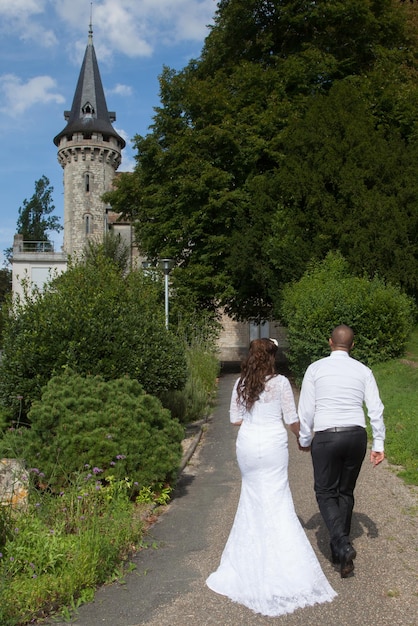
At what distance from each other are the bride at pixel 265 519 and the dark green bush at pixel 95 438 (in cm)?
198

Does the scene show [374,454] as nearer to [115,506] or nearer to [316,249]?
[115,506]

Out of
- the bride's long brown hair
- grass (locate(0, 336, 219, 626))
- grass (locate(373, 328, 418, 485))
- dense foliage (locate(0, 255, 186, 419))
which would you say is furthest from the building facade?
the bride's long brown hair

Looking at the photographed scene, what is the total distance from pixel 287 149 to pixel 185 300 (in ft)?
20.3

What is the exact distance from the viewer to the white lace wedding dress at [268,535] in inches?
166

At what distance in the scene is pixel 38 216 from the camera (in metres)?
69.6

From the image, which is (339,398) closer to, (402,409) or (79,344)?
(79,344)

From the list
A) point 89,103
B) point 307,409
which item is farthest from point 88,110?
point 307,409

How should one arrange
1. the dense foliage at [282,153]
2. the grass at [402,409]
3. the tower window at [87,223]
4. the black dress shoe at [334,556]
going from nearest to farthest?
the black dress shoe at [334,556] → the grass at [402,409] → the dense foliage at [282,153] → the tower window at [87,223]

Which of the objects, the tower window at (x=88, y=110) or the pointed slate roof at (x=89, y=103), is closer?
the pointed slate roof at (x=89, y=103)

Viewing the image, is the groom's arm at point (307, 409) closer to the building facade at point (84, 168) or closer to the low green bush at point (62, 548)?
the low green bush at point (62, 548)

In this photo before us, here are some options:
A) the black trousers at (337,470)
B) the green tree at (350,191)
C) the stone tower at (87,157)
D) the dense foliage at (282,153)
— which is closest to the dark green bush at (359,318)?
the green tree at (350,191)

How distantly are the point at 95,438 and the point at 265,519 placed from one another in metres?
2.50

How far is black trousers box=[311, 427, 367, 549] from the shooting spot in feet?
15.6

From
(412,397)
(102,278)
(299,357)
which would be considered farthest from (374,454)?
(299,357)
